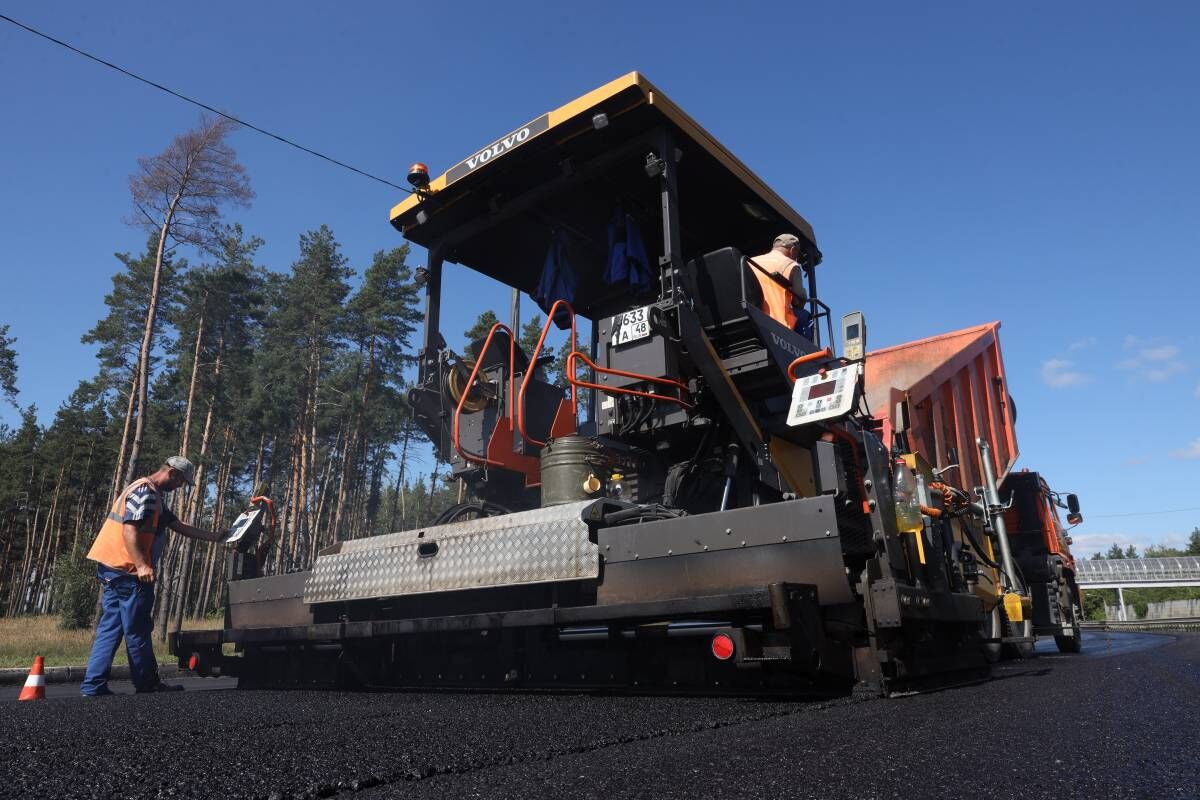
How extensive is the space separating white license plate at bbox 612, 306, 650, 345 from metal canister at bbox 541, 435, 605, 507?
666mm

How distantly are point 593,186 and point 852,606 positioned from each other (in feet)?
9.61

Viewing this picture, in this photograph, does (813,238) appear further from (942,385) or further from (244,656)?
(244,656)

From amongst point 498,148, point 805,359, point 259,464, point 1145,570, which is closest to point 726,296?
point 805,359

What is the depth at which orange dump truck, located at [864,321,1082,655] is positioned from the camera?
591cm

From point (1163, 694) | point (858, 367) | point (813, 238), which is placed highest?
point (813, 238)

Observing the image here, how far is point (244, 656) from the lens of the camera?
483 cm

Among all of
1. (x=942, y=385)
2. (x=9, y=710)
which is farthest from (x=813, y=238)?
(x=9, y=710)

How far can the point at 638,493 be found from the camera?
A: 14.0 feet

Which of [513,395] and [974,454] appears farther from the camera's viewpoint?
[974,454]

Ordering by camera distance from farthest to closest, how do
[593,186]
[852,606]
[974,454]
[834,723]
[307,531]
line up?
[307,531] → [974,454] → [593,186] → [852,606] → [834,723]

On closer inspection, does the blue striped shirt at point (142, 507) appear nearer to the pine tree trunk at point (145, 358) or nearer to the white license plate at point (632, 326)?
the white license plate at point (632, 326)

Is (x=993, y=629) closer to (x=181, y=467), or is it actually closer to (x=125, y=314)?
(x=181, y=467)

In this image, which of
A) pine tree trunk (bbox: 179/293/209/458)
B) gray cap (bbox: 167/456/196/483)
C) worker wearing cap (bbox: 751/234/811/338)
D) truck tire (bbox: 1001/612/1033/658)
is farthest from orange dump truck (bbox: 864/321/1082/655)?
pine tree trunk (bbox: 179/293/209/458)

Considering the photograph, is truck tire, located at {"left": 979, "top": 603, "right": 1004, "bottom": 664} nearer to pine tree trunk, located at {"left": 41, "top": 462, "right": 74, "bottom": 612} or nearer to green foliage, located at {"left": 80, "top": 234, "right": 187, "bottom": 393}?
green foliage, located at {"left": 80, "top": 234, "right": 187, "bottom": 393}
